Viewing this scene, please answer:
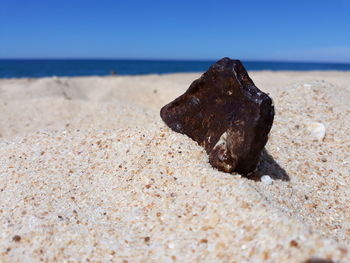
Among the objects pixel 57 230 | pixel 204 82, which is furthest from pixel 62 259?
pixel 204 82

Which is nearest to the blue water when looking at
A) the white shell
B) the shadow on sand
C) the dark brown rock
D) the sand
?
the sand

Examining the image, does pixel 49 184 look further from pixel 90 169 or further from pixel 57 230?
pixel 57 230

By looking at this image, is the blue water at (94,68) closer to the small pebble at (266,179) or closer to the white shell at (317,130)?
the white shell at (317,130)

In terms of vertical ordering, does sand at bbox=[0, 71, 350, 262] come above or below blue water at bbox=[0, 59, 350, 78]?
above

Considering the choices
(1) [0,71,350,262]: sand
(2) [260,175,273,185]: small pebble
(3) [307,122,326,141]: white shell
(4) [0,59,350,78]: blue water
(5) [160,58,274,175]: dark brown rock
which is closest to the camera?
(1) [0,71,350,262]: sand

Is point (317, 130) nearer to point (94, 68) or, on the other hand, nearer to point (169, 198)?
point (169, 198)

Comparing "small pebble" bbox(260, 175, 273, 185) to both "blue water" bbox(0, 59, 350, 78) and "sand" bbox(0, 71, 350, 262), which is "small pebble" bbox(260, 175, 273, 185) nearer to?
"sand" bbox(0, 71, 350, 262)
